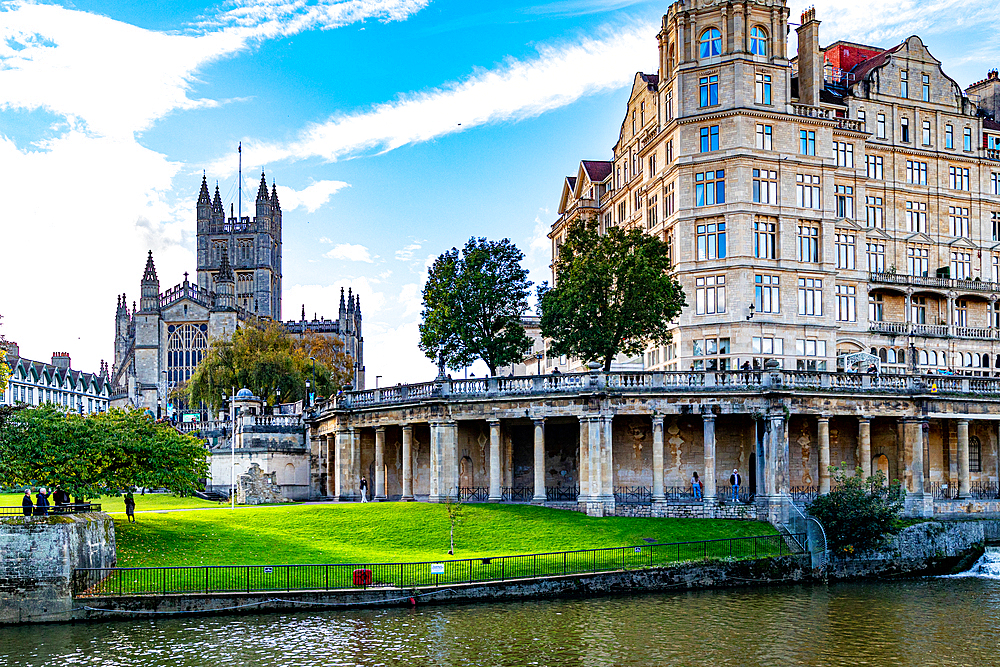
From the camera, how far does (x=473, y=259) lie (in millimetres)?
72250

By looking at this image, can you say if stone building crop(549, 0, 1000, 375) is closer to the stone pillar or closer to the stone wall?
the stone pillar

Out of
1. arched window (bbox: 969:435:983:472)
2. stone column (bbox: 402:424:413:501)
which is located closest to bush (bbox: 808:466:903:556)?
arched window (bbox: 969:435:983:472)

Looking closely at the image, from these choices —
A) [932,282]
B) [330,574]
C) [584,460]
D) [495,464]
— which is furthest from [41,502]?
[932,282]

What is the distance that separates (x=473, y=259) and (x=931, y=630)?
41.1m

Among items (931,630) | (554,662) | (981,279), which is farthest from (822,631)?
(981,279)

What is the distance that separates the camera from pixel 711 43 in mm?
77188

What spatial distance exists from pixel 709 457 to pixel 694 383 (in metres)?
4.11

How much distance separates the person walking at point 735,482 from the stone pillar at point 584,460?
7.96m

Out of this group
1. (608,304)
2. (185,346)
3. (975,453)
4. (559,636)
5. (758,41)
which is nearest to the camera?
(559,636)

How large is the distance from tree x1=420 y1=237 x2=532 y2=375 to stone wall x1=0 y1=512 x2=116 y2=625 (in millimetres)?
34610

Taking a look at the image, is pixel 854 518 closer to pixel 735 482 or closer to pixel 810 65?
pixel 735 482

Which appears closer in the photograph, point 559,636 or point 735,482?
point 559,636

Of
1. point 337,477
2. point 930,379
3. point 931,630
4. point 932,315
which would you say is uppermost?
point 932,315

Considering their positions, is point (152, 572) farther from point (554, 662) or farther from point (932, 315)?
point (932, 315)
